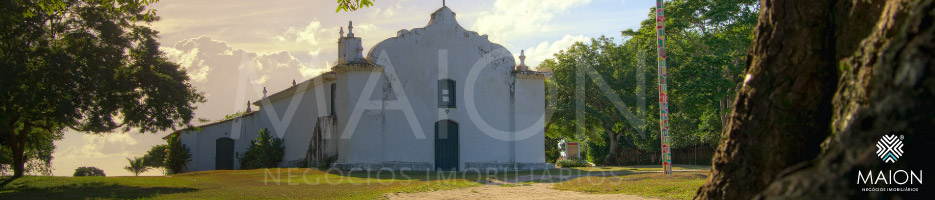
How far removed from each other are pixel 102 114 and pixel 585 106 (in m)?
24.9

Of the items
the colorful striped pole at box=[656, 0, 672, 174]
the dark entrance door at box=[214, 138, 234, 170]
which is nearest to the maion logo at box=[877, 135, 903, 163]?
the colorful striped pole at box=[656, 0, 672, 174]

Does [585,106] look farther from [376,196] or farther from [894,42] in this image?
[894,42]

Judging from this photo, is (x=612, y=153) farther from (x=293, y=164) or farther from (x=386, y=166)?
(x=386, y=166)

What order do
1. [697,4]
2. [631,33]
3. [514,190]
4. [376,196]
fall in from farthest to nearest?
[631,33] → [697,4] → [514,190] → [376,196]

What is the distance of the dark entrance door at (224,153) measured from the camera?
37094 mm

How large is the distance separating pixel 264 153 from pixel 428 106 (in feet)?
28.7

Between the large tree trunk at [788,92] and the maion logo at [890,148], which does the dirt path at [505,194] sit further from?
the maion logo at [890,148]

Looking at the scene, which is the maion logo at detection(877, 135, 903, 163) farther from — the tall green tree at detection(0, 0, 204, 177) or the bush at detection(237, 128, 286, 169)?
the bush at detection(237, 128, 286, 169)

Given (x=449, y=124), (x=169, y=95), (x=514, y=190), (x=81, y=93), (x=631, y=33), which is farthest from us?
(x=631, y=33)

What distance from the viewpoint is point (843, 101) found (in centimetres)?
461

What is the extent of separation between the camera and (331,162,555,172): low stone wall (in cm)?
Result: 2677

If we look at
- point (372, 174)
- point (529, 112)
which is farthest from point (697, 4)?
point (372, 174)

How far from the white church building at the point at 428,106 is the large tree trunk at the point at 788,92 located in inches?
881

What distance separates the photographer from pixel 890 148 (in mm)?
4230
